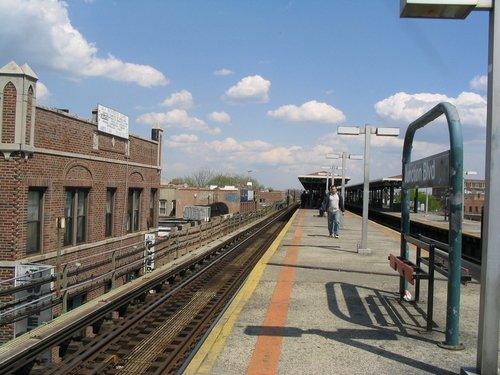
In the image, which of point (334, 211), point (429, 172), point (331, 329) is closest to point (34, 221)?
point (334, 211)

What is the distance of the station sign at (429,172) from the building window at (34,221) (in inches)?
414

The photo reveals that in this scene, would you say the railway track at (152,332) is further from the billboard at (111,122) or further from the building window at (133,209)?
the building window at (133,209)

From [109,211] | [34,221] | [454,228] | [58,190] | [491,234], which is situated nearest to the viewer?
[491,234]

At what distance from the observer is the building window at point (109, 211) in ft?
61.4

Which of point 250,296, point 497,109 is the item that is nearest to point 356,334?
point 250,296

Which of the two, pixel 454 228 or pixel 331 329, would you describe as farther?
pixel 331 329

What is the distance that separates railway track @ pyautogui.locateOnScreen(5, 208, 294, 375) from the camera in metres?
5.53

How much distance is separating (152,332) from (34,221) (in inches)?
321

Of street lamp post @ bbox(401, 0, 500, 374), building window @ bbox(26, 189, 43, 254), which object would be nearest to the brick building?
building window @ bbox(26, 189, 43, 254)

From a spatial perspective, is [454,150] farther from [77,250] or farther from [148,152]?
[148,152]

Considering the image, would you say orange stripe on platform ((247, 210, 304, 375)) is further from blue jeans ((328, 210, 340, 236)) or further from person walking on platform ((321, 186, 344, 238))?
blue jeans ((328, 210, 340, 236))

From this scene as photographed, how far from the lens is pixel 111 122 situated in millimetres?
18141

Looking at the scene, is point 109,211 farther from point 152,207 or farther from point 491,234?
point 491,234

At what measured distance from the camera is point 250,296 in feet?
24.7
